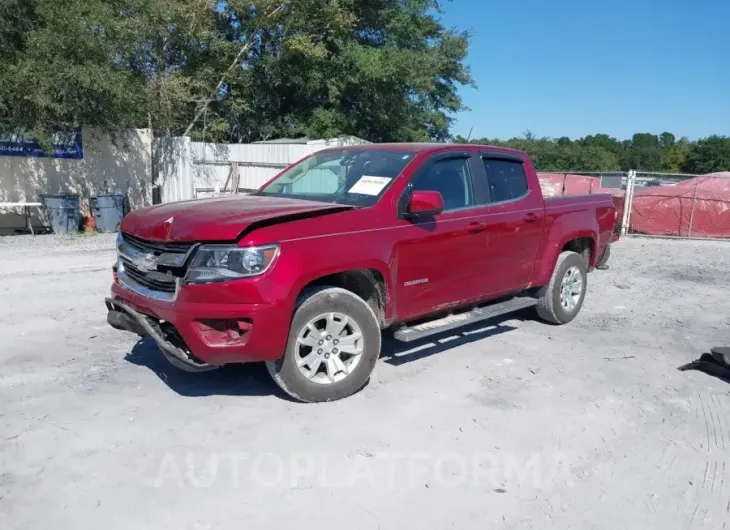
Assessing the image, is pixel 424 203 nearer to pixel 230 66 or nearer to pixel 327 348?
pixel 327 348

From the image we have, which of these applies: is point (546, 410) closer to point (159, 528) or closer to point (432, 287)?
point (432, 287)

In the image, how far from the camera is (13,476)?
137 inches

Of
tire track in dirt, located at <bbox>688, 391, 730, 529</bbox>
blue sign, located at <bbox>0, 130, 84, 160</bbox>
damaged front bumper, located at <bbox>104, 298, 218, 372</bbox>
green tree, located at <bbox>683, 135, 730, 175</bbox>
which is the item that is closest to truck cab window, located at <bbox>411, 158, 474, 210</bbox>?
damaged front bumper, located at <bbox>104, 298, 218, 372</bbox>

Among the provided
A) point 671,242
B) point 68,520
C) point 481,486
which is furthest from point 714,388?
point 671,242

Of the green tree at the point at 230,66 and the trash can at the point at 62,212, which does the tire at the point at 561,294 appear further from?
the trash can at the point at 62,212

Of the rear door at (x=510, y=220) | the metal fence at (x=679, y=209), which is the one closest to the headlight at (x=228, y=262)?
the rear door at (x=510, y=220)

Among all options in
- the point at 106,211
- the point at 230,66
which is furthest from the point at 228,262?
the point at 230,66

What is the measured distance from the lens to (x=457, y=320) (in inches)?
217

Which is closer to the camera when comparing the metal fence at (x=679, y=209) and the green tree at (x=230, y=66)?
the green tree at (x=230, y=66)

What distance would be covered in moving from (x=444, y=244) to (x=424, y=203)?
0.56m

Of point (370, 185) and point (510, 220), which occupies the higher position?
point (370, 185)

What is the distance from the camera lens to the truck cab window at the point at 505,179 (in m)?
6.04

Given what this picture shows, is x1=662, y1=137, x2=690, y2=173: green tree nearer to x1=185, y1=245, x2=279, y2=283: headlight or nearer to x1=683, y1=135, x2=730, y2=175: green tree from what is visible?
x1=683, y1=135, x2=730, y2=175: green tree

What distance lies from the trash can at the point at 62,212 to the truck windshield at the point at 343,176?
9.16 m
